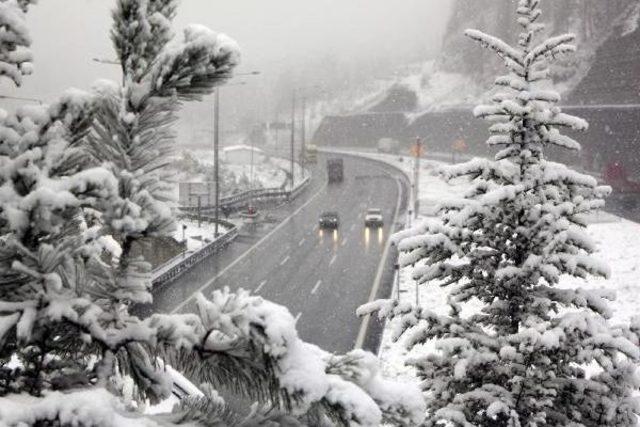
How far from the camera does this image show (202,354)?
2014mm

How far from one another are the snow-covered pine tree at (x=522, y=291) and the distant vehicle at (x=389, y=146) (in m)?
91.9

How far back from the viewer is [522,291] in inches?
308

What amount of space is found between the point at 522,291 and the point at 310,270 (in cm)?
2378

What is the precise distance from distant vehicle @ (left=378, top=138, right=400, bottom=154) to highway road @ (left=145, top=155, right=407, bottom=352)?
49001 millimetres

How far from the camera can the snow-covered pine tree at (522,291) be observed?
709 cm

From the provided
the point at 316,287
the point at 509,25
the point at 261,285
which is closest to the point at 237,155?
the point at 509,25

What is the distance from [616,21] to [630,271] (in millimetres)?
65297

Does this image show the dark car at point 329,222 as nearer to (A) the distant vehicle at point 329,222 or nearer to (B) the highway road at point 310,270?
(A) the distant vehicle at point 329,222

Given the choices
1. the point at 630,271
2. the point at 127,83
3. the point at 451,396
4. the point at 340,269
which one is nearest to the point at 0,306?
the point at 127,83

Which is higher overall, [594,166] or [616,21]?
[616,21]

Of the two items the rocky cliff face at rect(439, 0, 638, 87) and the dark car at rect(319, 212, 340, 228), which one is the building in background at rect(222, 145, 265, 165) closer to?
Answer: the rocky cliff face at rect(439, 0, 638, 87)

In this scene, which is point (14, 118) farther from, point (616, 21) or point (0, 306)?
point (616, 21)

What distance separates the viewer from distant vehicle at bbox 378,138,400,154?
99688 mm

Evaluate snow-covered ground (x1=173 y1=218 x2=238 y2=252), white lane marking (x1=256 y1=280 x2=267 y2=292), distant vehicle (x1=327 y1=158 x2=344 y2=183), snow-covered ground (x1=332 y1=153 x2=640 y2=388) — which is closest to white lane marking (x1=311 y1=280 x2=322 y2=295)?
white lane marking (x1=256 y1=280 x2=267 y2=292)
